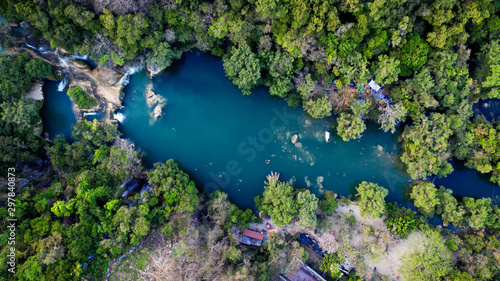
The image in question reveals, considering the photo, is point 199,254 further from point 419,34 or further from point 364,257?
point 419,34

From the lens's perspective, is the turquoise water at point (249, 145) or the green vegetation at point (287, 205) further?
the turquoise water at point (249, 145)

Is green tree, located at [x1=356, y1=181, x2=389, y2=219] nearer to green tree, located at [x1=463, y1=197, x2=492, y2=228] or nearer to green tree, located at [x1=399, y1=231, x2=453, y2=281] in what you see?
green tree, located at [x1=399, y1=231, x2=453, y2=281]

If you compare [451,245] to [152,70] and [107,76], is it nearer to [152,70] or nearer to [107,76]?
[152,70]

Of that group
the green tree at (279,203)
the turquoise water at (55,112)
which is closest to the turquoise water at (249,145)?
the green tree at (279,203)

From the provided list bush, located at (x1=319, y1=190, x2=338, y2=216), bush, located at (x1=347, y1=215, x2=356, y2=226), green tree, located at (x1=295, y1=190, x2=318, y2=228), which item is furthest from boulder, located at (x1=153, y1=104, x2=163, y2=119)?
bush, located at (x1=347, y1=215, x2=356, y2=226)

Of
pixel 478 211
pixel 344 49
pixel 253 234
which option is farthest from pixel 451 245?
pixel 344 49

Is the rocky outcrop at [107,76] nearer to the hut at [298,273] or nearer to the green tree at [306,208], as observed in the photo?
the green tree at [306,208]
